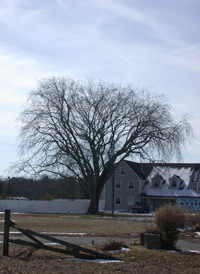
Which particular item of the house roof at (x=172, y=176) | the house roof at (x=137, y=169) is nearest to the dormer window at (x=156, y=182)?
the house roof at (x=172, y=176)

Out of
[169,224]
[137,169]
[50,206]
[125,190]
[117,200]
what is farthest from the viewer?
[137,169]

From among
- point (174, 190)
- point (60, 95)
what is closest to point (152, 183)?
point (174, 190)

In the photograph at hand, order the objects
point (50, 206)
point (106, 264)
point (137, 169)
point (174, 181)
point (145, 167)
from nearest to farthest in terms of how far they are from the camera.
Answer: point (106, 264) < point (50, 206) < point (174, 181) < point (137, 169) < point (145, 167)

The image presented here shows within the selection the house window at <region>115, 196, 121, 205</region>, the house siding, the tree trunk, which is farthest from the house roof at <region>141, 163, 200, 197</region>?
the tree trunk

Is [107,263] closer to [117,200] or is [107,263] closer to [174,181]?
[174,181]

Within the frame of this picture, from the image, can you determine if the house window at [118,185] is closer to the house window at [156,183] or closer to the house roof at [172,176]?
A: the house roof at [172,176]

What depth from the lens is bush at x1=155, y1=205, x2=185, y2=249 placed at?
11750 millimetres

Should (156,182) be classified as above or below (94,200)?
above

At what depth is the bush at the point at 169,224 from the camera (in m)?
11.8

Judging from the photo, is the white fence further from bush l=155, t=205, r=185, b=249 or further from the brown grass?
bush l=155, t=205, r=185, b=249

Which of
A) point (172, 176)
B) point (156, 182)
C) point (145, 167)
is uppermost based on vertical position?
point (145, 167)

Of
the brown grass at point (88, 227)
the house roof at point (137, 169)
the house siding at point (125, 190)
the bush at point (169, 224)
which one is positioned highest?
the house roof at point (137, 169)

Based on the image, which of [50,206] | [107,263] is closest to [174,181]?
[50,206]

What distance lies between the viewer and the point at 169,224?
1198 cm
